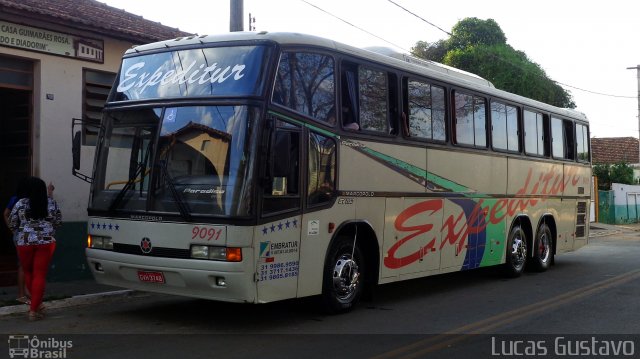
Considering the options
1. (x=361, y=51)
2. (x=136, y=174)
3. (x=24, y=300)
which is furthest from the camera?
(x=361, y=51)

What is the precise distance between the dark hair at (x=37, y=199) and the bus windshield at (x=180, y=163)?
0.60m

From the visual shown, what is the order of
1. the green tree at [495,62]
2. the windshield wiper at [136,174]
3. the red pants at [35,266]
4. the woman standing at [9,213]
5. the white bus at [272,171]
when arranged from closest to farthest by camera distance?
the white bus at [272,171] < the windshield wiper at [136,174] < the red pants at [35,266] < the woman standing at [9,213] < the green tree at [495,62]

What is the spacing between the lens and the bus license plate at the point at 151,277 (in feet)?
24.6

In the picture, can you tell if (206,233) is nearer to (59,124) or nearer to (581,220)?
(59,124)

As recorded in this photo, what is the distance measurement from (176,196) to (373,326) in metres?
2.82

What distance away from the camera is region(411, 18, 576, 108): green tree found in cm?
3353

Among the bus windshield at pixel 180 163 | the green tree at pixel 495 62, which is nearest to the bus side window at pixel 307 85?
the bus windshield at pixel 180 163

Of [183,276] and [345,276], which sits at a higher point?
[183,276]

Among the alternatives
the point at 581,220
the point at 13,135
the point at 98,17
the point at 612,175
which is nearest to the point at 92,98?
the point at 13,135

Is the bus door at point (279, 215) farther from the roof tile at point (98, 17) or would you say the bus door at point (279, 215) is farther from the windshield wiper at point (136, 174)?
A: the roof tile at point (98, 17)

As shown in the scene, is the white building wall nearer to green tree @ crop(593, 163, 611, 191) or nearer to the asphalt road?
the asphalt road

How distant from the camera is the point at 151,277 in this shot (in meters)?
7.57

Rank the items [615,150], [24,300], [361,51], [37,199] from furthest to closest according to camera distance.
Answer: [615,150] < [361,51] < [24,300] < [37,199]

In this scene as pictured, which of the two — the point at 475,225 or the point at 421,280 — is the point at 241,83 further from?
the point at 421,280
